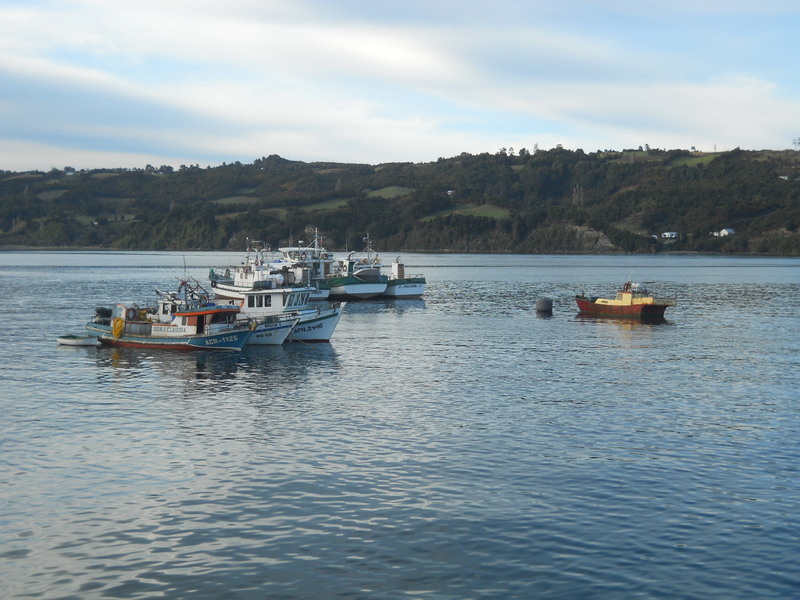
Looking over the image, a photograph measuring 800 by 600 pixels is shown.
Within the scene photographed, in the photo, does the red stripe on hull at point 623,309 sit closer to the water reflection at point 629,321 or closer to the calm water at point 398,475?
the water reflection at point 629,321

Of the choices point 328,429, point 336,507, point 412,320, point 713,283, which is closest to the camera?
point 336,507

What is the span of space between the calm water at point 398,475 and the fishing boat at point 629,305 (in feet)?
95.6

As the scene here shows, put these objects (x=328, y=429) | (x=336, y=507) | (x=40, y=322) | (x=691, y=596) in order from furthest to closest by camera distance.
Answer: (x=40, y=322)
(x=328, y=429)
(x=336, y=507)
(x=691, y=596)

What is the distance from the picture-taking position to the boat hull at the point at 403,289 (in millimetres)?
136875

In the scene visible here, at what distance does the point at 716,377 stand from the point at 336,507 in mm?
37909

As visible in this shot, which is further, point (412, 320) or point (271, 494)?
point (412, 320)

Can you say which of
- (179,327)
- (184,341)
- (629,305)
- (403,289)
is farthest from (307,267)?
(184,341)

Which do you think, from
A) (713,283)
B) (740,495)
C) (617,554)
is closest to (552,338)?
(740,495)

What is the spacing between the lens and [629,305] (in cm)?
9969

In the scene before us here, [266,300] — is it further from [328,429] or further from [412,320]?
[328,429]

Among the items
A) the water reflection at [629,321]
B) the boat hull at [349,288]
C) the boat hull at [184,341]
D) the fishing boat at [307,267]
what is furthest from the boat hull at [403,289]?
the boat hull at [184,341]

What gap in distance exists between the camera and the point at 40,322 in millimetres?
93438

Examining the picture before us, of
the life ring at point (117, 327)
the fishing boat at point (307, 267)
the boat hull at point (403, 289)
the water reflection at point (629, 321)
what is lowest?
the water reflection at point (629, 321)

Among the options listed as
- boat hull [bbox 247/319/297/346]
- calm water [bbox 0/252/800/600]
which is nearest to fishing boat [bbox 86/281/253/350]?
boat hull [bbox 247/319/297/346]
